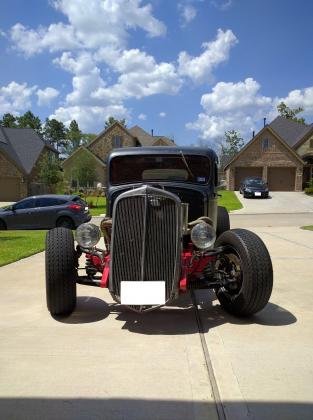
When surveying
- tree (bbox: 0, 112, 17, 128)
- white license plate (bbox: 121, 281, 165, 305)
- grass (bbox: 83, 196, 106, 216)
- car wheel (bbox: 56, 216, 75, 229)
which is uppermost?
tree (bbox: 0, 112, 17, 128)

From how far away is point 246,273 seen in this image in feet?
16.4

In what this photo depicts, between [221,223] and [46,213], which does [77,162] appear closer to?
[46,213]

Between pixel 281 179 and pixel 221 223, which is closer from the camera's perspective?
pixel 221 223

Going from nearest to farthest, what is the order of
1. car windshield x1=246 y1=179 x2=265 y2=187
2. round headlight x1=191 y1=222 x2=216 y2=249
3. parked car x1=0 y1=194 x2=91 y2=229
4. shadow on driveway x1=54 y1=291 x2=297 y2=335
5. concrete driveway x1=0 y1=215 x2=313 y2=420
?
concrete driveway x1=0 y1=215 x2=313 y2=420 < shadow on driveway x1=54 y1=291 x2=297 y2=335 < round headlight x1=191 y1=222 x2=216 y2=249 < parked car x1=0 y1=194 x2=91 y2=229 < car windshield x1=246 y1=179 x2=265 y2=187

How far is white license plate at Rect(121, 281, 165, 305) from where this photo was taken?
4.73 m

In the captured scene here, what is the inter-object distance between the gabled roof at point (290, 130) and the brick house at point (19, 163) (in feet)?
82.2

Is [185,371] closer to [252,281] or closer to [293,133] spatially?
→ [252,281]

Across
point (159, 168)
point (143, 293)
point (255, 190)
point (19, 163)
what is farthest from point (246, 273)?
point (19, 163)

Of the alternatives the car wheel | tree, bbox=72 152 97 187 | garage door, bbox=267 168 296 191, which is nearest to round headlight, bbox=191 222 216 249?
the car wheel

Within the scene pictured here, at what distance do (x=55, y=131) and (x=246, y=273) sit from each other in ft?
360

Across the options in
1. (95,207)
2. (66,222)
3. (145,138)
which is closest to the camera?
(66,222)

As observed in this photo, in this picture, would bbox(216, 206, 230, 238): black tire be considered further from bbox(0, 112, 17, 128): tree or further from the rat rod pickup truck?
bbox(0, 112, 17, 128): tree

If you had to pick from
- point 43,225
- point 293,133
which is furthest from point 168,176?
point 293,133

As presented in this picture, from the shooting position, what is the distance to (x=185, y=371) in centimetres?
373
